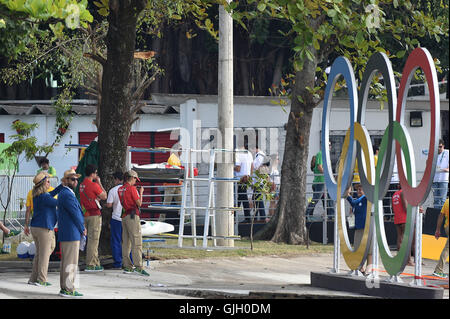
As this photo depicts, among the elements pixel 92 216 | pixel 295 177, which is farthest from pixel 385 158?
pixel 295 177

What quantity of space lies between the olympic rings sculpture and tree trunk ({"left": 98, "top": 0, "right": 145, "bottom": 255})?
4.28 metres

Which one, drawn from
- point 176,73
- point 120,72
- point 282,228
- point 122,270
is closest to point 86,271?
point 122,270

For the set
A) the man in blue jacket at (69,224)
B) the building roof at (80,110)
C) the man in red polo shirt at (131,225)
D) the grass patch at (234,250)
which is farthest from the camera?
the building roof at (80,110)

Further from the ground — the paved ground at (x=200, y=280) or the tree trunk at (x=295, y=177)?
the tree trunk at (x=295, y=177)

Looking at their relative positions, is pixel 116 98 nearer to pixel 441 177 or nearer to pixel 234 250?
pixel 234 250

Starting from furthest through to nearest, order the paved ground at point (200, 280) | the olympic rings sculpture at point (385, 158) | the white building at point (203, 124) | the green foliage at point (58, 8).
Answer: the white building at point (203, 124) → the paved ground at point (200, 280) → the green foliage at point (58, 8) → the olympic rings sculpture at point (385, 158)

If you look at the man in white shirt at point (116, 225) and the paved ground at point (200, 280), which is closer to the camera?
the paved ground at point (200, 280)

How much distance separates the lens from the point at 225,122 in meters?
19.1

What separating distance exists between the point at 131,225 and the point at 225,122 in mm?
4477

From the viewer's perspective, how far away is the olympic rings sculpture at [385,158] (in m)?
10.5

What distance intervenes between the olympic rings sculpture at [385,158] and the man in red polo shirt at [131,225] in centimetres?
327

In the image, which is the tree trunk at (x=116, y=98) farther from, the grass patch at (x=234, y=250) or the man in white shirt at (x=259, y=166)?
the man in white shirt at (x=259, y=166)

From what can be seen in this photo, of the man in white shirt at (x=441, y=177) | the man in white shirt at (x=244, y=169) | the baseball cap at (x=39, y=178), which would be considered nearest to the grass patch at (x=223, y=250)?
the man in white shirt at (x=244, y=169)

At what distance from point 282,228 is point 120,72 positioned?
6068 mm
